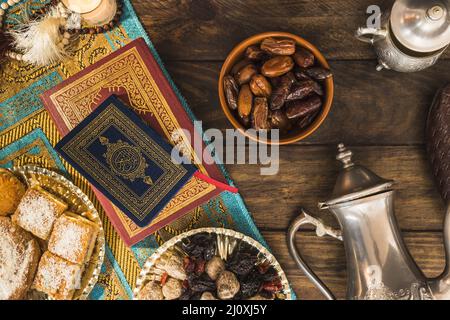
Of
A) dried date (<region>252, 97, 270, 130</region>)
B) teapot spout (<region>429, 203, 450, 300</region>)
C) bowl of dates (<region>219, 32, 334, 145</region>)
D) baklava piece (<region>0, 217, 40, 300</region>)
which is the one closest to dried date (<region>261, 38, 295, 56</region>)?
bowl of dates (<region>219, 32, 334, 145</region>)

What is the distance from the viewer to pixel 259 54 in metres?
0.88

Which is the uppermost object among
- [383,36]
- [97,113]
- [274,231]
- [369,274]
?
[383,36]

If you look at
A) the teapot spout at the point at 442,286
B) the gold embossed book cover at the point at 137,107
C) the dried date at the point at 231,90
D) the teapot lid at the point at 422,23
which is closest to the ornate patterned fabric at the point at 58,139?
the gold embossed book cover at the point at 137,107

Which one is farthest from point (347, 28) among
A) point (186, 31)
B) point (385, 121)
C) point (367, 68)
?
point (186, 31)

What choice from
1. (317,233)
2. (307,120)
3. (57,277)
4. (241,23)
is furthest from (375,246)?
(57,277)

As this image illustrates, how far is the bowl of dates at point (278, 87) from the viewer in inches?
33.9

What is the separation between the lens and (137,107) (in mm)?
995

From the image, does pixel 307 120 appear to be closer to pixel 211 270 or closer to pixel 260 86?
pixel 260 86

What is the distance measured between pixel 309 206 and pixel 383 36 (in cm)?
40

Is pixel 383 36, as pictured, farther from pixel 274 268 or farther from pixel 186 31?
pixel 274 268

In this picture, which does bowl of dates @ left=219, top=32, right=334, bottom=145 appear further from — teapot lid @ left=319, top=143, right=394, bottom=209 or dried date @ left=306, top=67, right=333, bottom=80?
teapot lid @ left=319, top=143, right=394, bottom=209

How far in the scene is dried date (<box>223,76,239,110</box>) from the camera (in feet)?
2.88

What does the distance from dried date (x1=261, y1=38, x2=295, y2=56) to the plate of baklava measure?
1.73ft

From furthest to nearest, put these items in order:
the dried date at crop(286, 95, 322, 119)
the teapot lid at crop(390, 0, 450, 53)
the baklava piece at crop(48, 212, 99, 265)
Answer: the baklava piece at crop(48, 212, 99, 265) → the dried date at crop(286, 95, 322, 119) → the teapot lid at crop(390, 0, 450, 53)
